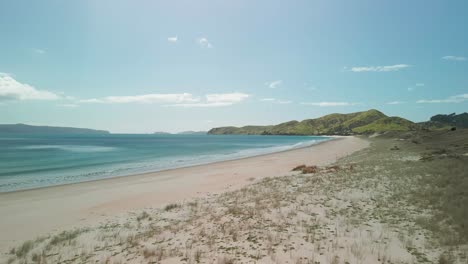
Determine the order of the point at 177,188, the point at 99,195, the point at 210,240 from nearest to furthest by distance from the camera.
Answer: the point at 210,240
the point at 99,195
the point at 177,188

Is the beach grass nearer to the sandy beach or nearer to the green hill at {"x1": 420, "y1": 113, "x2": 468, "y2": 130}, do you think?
the sandy beach

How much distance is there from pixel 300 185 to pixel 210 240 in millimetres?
10905

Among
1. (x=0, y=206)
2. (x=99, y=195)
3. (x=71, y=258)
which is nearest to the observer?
(x=71, y=258)

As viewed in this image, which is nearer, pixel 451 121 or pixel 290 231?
pixel 290 231

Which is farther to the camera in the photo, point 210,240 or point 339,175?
point 339,175

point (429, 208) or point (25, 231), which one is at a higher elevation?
point (429, 208)

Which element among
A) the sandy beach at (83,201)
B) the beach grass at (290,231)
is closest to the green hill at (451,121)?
the beach grass at (290,231)

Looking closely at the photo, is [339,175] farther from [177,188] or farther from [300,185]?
[177,188]

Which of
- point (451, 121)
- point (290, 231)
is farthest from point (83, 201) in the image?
point (451, 121)

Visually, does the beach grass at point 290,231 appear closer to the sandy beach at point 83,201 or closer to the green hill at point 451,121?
the sandy beach at point 83,201

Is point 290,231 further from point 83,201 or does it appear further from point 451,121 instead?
point 451,121

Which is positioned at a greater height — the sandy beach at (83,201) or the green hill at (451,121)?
the green hill at (451,121)

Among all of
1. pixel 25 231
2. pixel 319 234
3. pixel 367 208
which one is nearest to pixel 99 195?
pixel 25 231

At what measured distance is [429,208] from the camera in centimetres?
1148
